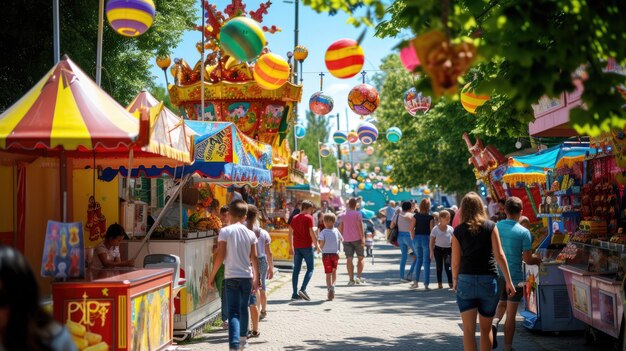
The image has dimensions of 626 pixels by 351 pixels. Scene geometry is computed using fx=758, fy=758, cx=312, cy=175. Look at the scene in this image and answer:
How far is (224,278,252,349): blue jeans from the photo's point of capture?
8227 mm

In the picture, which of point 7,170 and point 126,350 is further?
point 7,170

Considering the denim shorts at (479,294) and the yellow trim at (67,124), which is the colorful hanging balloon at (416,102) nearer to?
the denim shorts at (479,294)

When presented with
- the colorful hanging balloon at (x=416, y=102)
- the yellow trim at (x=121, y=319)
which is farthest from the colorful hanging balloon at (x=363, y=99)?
the yellow trim at (x=121, y=319)

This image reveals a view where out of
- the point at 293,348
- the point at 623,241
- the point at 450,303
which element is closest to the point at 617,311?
the point at 623,241

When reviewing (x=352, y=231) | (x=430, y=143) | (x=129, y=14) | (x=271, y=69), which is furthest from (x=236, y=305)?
(x=430, y=143)

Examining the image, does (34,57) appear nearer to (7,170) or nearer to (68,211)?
(7,170)

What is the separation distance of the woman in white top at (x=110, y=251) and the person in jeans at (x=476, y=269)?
13.3ft

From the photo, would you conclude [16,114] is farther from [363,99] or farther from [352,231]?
[352,231]

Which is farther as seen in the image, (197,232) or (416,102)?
(416,102)

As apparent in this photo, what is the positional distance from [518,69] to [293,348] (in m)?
6.12

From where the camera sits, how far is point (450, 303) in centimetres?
1405

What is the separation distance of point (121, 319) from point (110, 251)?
2.20 metres

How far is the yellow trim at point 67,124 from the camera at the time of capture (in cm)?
686

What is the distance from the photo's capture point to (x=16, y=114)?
720cm
